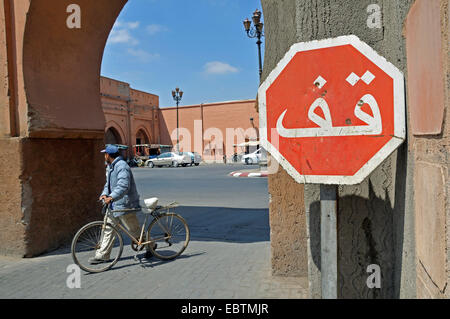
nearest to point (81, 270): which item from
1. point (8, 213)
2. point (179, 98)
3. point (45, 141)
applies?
point (8, 213)

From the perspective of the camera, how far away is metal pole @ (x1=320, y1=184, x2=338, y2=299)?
159 centimetres

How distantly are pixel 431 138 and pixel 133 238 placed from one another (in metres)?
3.86

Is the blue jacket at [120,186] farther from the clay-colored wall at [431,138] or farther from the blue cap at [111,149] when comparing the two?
the clay-colored wall at [431,138]

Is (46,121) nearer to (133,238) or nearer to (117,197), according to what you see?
(117,197)

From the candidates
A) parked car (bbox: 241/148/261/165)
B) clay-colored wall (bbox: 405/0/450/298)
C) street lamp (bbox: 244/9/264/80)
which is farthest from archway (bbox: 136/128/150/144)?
clay-colored wall (bbox: 405/0/450/298)

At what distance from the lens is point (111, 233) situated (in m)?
4.49

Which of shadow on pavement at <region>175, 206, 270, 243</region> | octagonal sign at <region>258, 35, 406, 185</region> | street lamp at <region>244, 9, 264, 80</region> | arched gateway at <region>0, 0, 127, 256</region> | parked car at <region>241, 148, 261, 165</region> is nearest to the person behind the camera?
octagonal sign at <region>258, 35, 406, 185</region>

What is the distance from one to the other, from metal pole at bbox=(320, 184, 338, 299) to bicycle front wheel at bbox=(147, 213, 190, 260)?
3.38 metres

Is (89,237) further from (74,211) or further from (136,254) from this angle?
(74,211)

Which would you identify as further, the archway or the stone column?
the archway

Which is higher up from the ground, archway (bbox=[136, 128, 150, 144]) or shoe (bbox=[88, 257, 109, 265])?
archway (bbox=[136, 128, 150, 144])

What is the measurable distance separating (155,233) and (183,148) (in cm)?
3431

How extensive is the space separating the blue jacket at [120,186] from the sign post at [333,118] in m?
3.07

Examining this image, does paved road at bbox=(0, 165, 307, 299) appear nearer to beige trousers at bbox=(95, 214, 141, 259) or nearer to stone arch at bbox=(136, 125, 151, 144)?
beige trousers at bbox=(95, 214, 141, 259)
